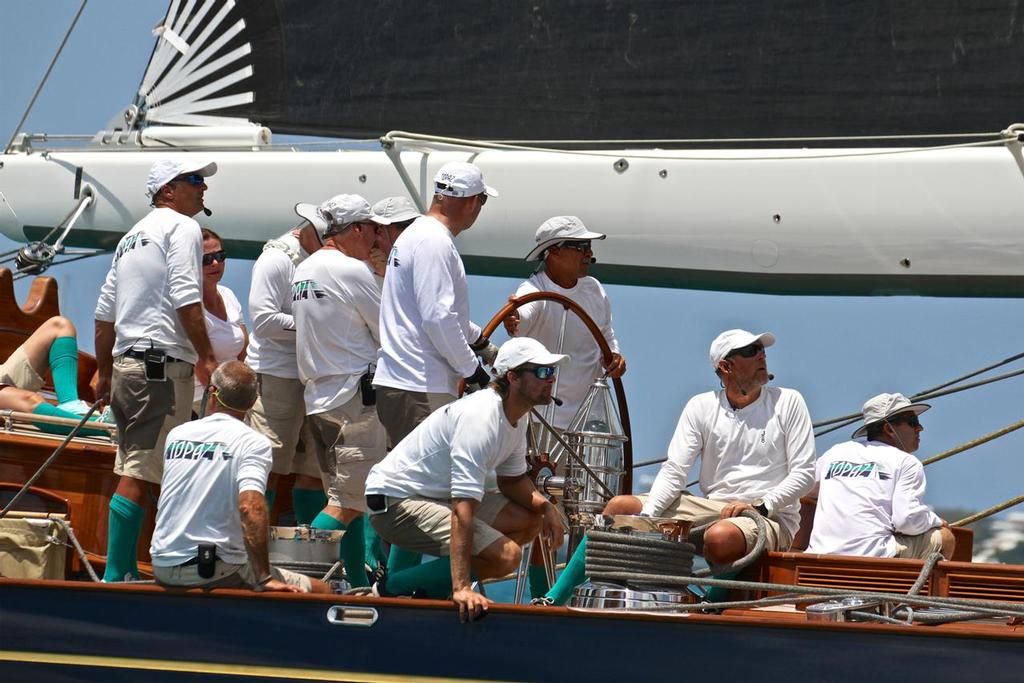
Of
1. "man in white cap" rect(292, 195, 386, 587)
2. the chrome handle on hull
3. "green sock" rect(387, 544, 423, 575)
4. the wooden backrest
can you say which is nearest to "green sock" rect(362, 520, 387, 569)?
"man in white cap" rect(292, 195, 386, 587)

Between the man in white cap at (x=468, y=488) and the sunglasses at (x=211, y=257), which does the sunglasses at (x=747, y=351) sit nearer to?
the man in white cap at (x=468, y=488)

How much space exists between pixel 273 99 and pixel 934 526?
2.95 metres

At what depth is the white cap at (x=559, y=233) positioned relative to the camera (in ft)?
19.0

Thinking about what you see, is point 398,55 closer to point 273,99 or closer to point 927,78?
point 273,99

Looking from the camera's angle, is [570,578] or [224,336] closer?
[570,578]

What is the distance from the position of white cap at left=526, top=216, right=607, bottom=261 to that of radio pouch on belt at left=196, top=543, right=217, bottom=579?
5.17 ft

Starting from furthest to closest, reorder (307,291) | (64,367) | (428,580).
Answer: (64,367) < (307,291) < (428,580)

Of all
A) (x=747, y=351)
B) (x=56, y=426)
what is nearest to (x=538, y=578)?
(x=747, y=351)

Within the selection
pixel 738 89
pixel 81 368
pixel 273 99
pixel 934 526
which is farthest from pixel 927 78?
pixel 81 368

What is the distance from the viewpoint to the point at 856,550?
527cm

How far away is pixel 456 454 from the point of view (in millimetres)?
4629

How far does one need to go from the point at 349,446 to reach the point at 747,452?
1.15 metres

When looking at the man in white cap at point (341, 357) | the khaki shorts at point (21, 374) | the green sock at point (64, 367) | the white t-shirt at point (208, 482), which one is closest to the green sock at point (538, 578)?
the man in white cap at point (341, 357)

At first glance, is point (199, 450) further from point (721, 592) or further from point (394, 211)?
point (721, 592)
